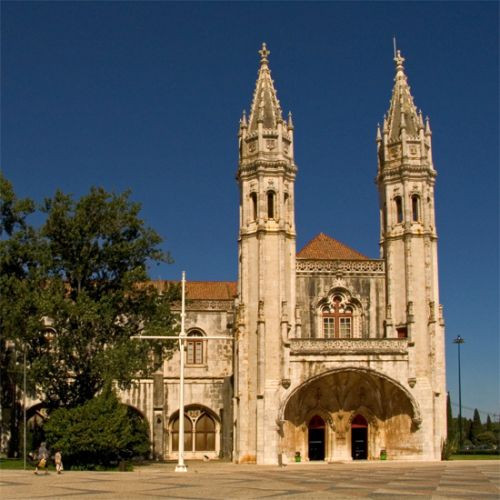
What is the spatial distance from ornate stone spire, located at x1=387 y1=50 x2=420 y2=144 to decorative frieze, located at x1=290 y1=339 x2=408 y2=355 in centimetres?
1179

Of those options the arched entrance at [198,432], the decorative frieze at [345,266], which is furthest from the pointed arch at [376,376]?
the arched entrance at [198,432]

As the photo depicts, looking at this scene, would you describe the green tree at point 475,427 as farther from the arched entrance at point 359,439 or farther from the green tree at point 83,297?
the green tree at point 83,297

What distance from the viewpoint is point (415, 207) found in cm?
4709

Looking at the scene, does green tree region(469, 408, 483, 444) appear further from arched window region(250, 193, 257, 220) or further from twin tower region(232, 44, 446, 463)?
arched window region(250, 193, 257, 220)

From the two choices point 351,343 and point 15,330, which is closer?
point 15,330

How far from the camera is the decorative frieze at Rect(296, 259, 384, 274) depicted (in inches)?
1855

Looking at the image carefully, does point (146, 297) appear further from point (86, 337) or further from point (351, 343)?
point (351, 343)

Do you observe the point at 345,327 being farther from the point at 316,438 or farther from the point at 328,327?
the point at 316,438

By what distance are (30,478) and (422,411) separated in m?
22.1

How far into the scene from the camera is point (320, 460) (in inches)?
1773

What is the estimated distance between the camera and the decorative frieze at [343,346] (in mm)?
43188

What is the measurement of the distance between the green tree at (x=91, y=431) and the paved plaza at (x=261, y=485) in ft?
11.9

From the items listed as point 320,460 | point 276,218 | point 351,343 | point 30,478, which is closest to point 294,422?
point 320,460

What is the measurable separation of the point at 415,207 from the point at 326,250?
235 inches
